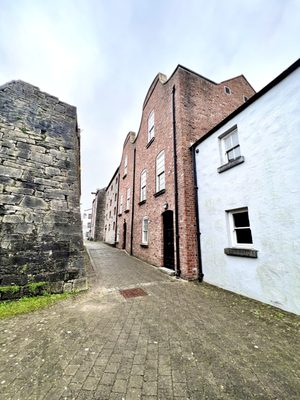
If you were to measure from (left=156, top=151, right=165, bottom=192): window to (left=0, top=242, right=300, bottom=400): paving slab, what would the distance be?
19.2 ft

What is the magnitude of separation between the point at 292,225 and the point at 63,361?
4752mm

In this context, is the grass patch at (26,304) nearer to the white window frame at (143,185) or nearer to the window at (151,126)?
the white window frame at (143,185)

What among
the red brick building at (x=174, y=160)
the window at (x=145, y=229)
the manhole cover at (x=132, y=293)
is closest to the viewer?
the manhole cover at (x=132, y=293)

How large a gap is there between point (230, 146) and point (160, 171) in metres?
3.93

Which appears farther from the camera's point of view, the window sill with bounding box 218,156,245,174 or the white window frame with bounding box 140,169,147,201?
the white window frame with bounding box 140,169,147,201

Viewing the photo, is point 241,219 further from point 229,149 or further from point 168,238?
point 168,238

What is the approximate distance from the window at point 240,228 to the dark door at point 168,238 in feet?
9.17

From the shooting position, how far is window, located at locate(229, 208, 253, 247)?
16.3 feet

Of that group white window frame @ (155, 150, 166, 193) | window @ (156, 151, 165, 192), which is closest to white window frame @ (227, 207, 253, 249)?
white window frame @ (155, 150, 166, 193)

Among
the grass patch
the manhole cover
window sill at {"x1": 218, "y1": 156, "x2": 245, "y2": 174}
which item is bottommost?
the manhole cover

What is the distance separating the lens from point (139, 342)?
105 inches

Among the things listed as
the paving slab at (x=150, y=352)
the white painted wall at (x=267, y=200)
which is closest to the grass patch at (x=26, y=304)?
the paving slab at (x=150, y=352)

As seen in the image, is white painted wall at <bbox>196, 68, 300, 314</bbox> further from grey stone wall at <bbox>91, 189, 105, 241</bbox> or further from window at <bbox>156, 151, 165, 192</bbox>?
grey stone wall at <bbox>91, 189, 105, 241</bbox>

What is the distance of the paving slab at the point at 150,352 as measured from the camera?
6.07 ft
